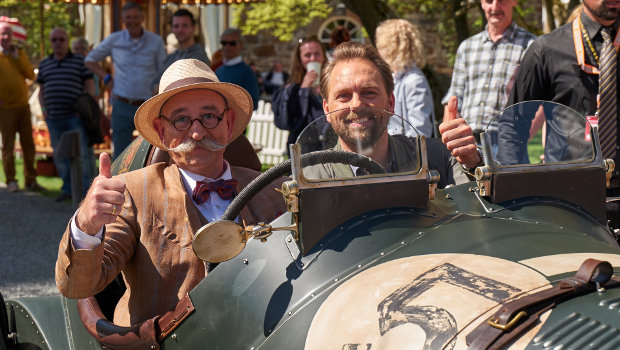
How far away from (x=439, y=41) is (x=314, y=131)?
76.8ft

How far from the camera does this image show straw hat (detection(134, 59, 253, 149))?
2938mm

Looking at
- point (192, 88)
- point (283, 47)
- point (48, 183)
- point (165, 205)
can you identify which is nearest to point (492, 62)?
point (192, 88)

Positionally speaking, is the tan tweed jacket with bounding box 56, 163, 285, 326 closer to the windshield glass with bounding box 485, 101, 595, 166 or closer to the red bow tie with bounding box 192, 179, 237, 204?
the red bow tie with bounding box 192, 179, 237, 204

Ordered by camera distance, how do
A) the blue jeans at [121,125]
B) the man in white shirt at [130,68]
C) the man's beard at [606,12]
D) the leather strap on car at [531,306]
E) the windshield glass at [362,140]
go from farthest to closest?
the man in white shirt at [130,68], the blue jeans at [121,125], the man's beard at [606,12], the windshield glass at [362,140], the leather strap on car at [531,306]

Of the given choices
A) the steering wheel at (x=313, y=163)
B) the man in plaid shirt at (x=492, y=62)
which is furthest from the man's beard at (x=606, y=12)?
the steering wheel at (x=313, y=163)

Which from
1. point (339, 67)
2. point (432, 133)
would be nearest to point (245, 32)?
point (432, 133)

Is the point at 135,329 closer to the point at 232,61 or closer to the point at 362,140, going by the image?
the point at 362,140

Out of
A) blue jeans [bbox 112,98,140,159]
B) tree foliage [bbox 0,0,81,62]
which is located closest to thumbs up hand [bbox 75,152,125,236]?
blue jeans [bbox 112,98,140,159]

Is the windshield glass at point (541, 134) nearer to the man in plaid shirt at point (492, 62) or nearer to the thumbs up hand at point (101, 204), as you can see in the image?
the thumbs up hand at point (101, 204)

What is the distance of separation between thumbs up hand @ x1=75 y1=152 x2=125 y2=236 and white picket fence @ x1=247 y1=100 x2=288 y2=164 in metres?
10.8

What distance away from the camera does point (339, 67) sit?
10.7ft

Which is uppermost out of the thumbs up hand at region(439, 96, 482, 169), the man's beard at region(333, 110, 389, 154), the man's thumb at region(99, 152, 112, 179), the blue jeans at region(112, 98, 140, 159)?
the man's beard at region(333, 110, 389, 154)

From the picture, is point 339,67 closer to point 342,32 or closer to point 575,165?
point 575,165

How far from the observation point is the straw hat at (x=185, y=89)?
2.94m
